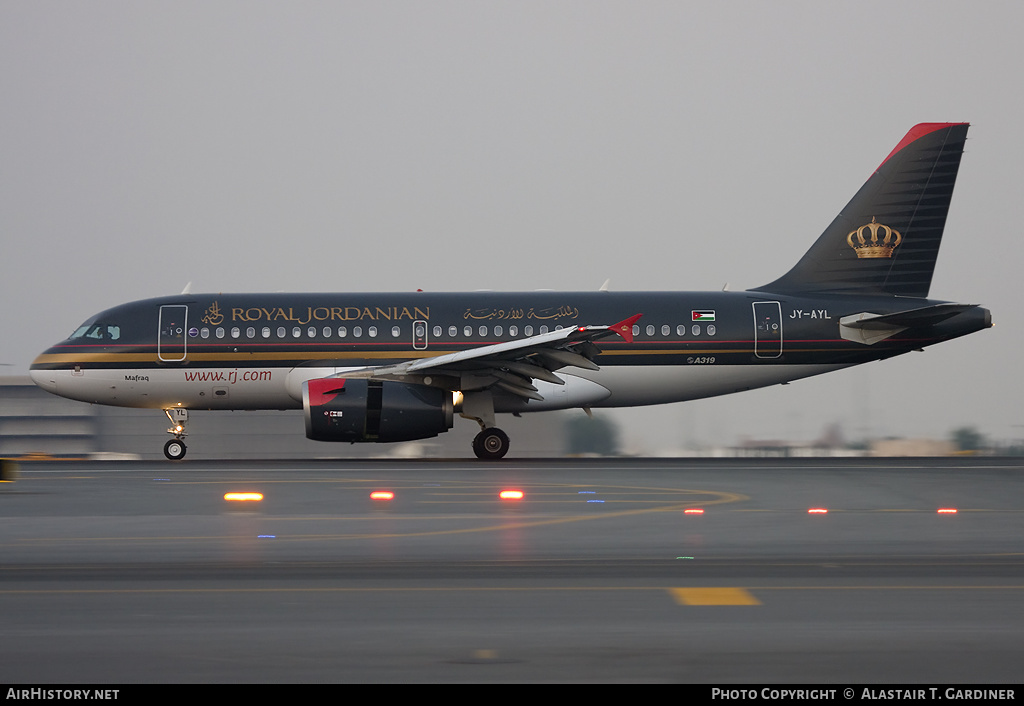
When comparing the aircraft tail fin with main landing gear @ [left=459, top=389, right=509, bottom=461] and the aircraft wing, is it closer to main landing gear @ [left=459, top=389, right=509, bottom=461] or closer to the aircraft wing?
the aircraft wing

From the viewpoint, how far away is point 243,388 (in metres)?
28.5

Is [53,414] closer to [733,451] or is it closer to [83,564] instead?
[733,451]

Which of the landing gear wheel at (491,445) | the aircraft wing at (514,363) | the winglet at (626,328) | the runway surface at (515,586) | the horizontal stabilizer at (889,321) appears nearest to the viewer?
the runway surface at (515,586)

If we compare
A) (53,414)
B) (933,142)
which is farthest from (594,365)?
(53,414)

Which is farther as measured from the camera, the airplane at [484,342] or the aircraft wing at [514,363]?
the airplane at [484,342]

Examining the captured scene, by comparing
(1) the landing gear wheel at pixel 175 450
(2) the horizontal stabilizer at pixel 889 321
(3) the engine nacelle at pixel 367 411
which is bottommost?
(1) the landing gear wheel at pixel 175 450

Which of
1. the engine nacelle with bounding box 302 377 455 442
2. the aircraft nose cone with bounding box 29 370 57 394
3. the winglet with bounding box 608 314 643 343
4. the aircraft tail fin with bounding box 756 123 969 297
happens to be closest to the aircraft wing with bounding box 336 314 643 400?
the winglet with bounding box 608 314 643 343

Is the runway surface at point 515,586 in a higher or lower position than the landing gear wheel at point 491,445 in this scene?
lower

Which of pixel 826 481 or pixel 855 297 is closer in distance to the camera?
pixel 826 481

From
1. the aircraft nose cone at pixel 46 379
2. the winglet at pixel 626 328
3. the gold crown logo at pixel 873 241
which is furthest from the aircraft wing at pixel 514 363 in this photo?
the aircraft nose cone at pixel 46 379

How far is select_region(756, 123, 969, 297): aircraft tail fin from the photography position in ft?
97.6

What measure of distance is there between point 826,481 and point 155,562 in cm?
1246

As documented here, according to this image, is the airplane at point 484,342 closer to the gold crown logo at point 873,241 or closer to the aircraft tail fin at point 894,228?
the aircraft tail fin at point 894,228

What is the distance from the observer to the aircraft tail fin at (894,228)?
97.6ft
